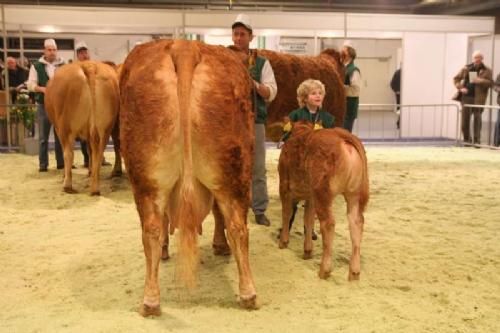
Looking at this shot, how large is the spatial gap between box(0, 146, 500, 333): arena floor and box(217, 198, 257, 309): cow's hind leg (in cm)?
9

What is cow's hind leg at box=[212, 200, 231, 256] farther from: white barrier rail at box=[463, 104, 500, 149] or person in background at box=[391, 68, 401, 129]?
person in background at box=[391, 68, 401, 129]

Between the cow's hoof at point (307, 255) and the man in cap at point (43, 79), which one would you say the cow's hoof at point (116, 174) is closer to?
the man in cap at point (43, 79)

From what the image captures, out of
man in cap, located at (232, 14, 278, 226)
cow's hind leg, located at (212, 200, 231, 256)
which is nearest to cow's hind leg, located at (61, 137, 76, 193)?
man in cap, located at (232, 14, 278, 226)

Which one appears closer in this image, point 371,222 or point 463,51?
point 371,222

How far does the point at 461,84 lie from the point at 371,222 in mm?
7651

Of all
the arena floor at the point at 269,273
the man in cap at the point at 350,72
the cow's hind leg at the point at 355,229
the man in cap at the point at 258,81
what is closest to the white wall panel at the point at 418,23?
the man in cap at the point at 350,72

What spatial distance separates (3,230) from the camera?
514cm

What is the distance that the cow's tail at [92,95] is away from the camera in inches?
252

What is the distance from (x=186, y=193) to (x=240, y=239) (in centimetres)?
45

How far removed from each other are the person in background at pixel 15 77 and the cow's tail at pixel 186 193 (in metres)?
8.54

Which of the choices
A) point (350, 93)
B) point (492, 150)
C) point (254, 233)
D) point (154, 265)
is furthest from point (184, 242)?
point (492, 150)

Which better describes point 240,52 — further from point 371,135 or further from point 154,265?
point 371,135

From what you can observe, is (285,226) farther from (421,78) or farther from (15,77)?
(421,78)

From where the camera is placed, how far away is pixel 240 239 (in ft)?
10.7
